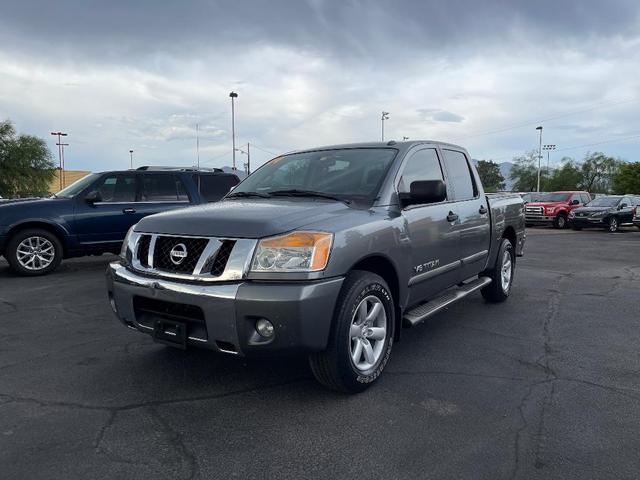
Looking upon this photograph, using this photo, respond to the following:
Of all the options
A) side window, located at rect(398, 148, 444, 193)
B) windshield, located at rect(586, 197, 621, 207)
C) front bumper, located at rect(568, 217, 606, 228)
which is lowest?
front bumper, located at rect(568, 217, 606, 228)

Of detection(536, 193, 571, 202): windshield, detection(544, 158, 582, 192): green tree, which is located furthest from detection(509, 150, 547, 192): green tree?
detection(536, 193, 571, 202): windshield

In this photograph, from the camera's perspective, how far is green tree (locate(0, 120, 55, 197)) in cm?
4297

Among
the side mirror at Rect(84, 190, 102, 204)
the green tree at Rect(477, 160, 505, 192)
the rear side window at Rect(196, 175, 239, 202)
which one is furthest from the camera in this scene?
the green tree at Rect(477, 160, 505, 192)

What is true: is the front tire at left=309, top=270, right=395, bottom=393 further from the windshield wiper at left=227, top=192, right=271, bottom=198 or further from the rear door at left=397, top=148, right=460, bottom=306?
the windshield wiper at left=227, top=192, right=271, bottom=198

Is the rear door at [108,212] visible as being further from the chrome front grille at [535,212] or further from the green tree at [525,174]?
the green tree at [525,174]

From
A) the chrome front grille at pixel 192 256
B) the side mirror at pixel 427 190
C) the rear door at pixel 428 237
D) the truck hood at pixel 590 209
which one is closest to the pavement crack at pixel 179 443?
the chrome front grille at pixel 192 256

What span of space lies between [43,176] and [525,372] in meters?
49.0

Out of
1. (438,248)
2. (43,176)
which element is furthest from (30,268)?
(43,176)

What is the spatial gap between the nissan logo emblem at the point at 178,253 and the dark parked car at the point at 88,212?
18.9ft

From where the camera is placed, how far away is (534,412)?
3.19m

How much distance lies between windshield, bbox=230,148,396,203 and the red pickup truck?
20666 mm

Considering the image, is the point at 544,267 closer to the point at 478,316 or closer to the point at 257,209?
the point at 478,316

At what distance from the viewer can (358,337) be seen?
3406 millimetres

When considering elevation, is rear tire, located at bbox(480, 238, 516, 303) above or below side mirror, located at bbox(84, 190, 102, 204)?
below
